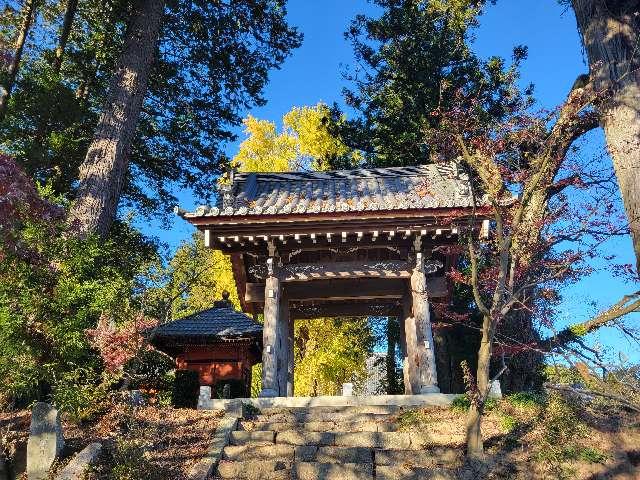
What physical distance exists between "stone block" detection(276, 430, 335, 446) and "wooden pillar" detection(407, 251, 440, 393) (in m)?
2.70

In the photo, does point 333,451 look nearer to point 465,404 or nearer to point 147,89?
point 465,404

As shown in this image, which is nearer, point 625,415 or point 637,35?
point 625,415

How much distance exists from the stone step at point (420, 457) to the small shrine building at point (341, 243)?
2.60 m

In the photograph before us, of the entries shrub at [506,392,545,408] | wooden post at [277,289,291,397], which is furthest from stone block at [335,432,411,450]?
wooden post at [277,289,291,397]

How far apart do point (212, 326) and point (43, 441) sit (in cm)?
730

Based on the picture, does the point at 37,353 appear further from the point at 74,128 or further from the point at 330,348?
the point at 330,348

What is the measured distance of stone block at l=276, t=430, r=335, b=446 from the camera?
7.27 m

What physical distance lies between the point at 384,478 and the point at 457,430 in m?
1.72

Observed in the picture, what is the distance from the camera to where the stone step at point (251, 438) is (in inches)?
292

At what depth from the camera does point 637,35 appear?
29.7 ft

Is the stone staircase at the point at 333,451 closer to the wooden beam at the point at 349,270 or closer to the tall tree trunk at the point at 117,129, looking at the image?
the wooden beam at the point at 349,270

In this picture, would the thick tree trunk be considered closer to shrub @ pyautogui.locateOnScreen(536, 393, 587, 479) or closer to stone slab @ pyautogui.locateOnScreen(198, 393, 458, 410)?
shrub @ pyautogui.locateOnScreen(536, 393, 587, 479)

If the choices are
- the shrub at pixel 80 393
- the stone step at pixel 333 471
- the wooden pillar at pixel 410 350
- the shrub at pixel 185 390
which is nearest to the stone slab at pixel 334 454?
the stone step at pixel 333 471

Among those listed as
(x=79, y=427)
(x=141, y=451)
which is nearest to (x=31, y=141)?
(x=79, y=427)
